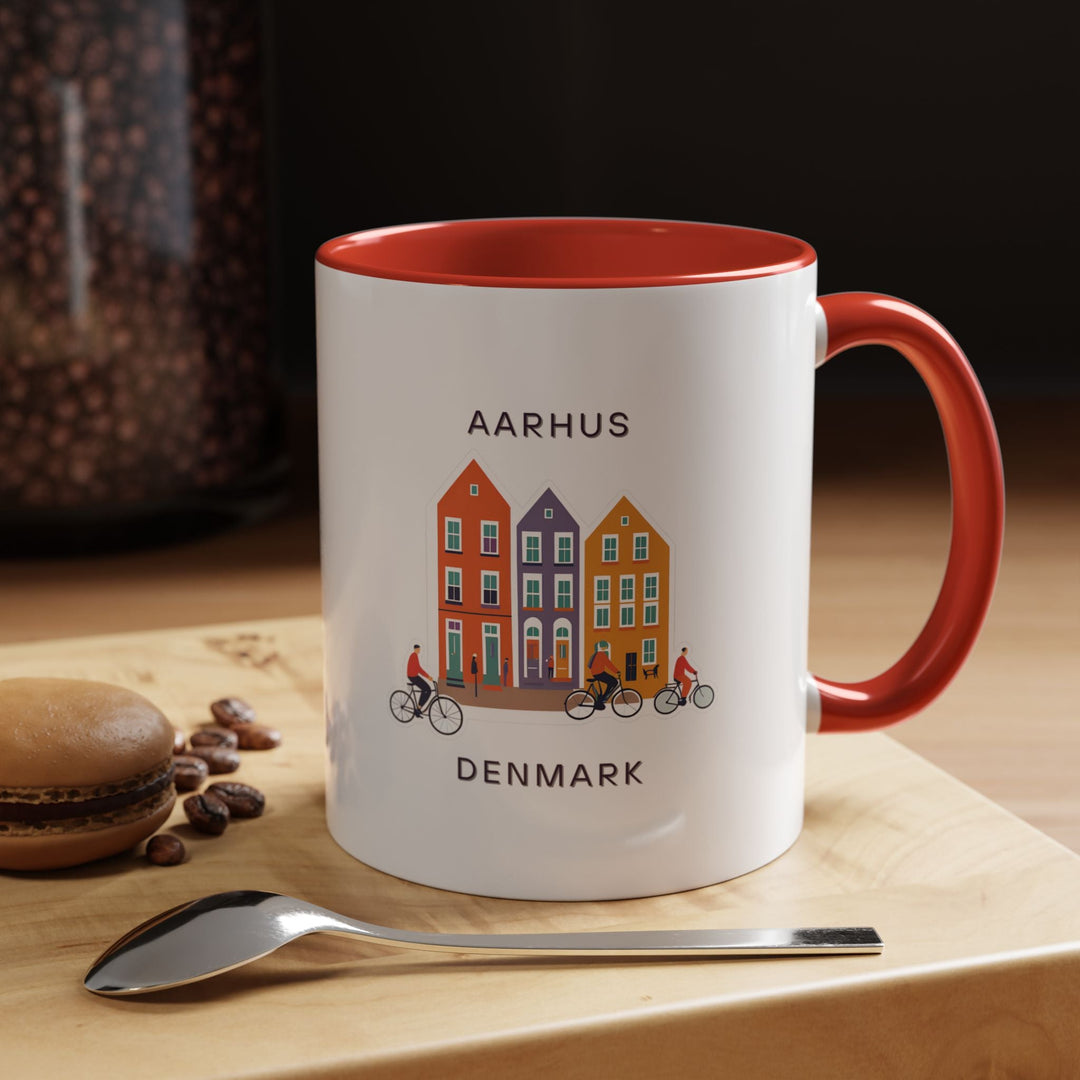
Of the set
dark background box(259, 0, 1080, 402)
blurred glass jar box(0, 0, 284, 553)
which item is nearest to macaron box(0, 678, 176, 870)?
blurred glass jar box(0, 0, 284, 553)

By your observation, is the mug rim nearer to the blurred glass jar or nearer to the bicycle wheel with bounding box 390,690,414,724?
the bicycle wheel with bounding box 390,690,414,724

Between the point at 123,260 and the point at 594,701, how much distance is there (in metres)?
0.49

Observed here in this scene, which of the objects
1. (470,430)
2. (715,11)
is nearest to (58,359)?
(470,430)

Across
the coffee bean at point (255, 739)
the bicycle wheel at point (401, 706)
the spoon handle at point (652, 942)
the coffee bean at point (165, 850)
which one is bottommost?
the coffee bean at point (255, 739)

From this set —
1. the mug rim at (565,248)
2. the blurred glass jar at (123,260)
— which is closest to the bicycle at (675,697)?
the mug rim at (565,248)

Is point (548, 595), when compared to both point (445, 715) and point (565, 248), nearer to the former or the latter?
point (445, 715)

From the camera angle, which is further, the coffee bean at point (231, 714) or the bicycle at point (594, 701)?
the coffee bean at point (231, 714)

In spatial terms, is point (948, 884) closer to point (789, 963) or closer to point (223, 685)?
point (789, 963)

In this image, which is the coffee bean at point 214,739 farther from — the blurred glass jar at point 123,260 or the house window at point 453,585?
the blurred glass jar at point 123,260

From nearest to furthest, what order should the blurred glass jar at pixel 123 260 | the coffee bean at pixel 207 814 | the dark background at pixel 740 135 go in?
the coffee bean at pixel 207 814, the blurred glass jar at pixel 123 260, the dark background at pixel 740 135

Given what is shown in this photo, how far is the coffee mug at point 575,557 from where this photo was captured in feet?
1.31

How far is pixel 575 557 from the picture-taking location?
40 cm

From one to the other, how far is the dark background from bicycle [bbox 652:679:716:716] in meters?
0.78

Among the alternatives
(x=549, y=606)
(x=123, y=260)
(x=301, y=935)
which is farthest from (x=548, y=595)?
(x=123, y=260)
